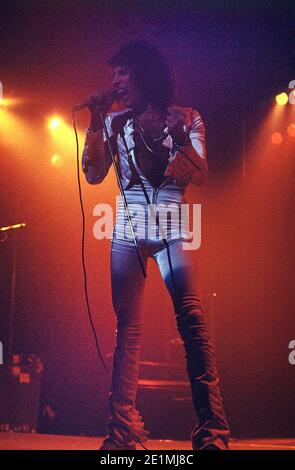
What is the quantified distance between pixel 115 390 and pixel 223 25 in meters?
3.30

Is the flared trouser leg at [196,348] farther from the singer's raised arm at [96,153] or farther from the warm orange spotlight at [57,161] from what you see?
the warm orange spotlight at [57,161]

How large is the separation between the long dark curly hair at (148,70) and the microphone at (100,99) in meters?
0.28

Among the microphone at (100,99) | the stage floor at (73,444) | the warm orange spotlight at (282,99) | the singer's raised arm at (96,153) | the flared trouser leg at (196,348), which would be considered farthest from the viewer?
the warm orange spotlight at (282,99)

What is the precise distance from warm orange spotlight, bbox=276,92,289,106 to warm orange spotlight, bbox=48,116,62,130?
201 cm

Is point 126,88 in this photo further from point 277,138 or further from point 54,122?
point 277,138

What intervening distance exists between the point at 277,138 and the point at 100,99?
113 inches

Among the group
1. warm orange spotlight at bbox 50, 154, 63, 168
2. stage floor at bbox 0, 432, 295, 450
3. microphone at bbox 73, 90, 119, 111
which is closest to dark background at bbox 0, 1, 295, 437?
warm orange spotlight at bbox 50, 154, 63, 168

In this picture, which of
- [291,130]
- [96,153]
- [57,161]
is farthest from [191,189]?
[96,153]

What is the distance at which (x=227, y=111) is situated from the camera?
469cm

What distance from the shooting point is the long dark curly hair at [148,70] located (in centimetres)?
253

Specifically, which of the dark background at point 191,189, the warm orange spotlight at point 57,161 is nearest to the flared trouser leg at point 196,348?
the dark background at point 191,189

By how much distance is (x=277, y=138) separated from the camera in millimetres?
4719

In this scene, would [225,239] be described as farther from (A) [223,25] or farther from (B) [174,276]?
(B) [174,276]
